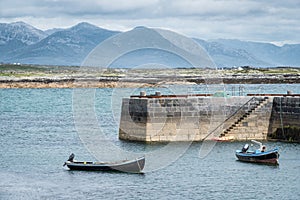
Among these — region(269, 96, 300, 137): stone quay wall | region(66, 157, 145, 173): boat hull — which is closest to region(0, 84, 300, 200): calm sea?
region(66, 157, 145, 173): boat hull

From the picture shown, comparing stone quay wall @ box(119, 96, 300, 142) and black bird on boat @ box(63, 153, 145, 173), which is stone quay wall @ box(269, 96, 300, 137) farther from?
black bird on boat @ box(63, 153, 145, 173)

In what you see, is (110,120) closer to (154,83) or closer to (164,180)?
(164,180)

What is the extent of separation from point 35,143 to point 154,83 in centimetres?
9576

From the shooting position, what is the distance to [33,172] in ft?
114

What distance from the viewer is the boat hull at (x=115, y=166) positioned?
3409 centimetres

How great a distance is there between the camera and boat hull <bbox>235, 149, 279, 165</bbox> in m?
35.9

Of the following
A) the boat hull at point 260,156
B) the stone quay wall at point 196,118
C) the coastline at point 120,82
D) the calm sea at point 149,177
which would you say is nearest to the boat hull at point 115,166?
the calm sea at point 149,177

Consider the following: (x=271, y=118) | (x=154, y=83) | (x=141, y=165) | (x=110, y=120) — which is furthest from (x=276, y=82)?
(x=141, y=165)

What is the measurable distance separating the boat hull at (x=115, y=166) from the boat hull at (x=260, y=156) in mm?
5315

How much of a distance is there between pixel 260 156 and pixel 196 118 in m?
5.39

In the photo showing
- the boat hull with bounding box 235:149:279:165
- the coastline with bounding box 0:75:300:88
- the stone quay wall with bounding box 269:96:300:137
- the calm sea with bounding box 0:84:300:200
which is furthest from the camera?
the coastline with bounding box 0:75:300:88

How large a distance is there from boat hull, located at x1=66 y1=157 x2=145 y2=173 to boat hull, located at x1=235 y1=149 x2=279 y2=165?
5315mm

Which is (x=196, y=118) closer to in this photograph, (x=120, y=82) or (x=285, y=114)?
(x=285, y=114)

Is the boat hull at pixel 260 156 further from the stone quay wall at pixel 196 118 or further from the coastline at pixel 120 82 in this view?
the coastline at pixel 120 82
